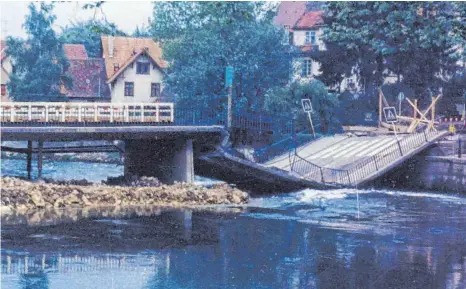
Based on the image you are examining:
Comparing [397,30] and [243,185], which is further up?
[397,30]

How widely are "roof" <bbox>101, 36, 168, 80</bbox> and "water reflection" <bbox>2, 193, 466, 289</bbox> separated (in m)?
46.2

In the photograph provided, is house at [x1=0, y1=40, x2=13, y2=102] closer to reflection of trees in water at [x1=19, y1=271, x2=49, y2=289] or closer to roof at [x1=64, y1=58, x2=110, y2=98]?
roof at [x1=64, y1=58, x2=110, y2=98]

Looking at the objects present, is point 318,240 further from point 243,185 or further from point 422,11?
point 422,11

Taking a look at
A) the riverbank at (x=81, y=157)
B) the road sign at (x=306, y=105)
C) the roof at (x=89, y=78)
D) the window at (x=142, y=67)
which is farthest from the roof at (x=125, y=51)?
the road sign at (x=306, y=105)

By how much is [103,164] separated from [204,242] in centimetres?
3704

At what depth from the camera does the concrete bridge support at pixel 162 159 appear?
40.6m

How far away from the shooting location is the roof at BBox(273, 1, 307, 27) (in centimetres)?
8881

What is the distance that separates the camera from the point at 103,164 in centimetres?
6300

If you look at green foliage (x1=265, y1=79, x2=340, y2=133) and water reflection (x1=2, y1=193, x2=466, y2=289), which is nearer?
water reflection (x1=2, y1=193, x2=466, y2=289)

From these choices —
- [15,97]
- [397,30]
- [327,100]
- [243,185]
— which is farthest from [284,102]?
[15,97]

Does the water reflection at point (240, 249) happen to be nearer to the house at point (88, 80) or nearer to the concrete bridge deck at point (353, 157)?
the concrete bridge deck at point (353, 157)

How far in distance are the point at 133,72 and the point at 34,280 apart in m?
59.6

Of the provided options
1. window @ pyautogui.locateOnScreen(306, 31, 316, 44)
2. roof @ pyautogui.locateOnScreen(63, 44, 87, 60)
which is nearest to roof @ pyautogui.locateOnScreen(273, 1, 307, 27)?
window @ pyautogui.locateOnScreen(306, 31, 316, 44)

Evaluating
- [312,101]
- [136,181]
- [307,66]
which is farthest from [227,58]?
[307,66]
